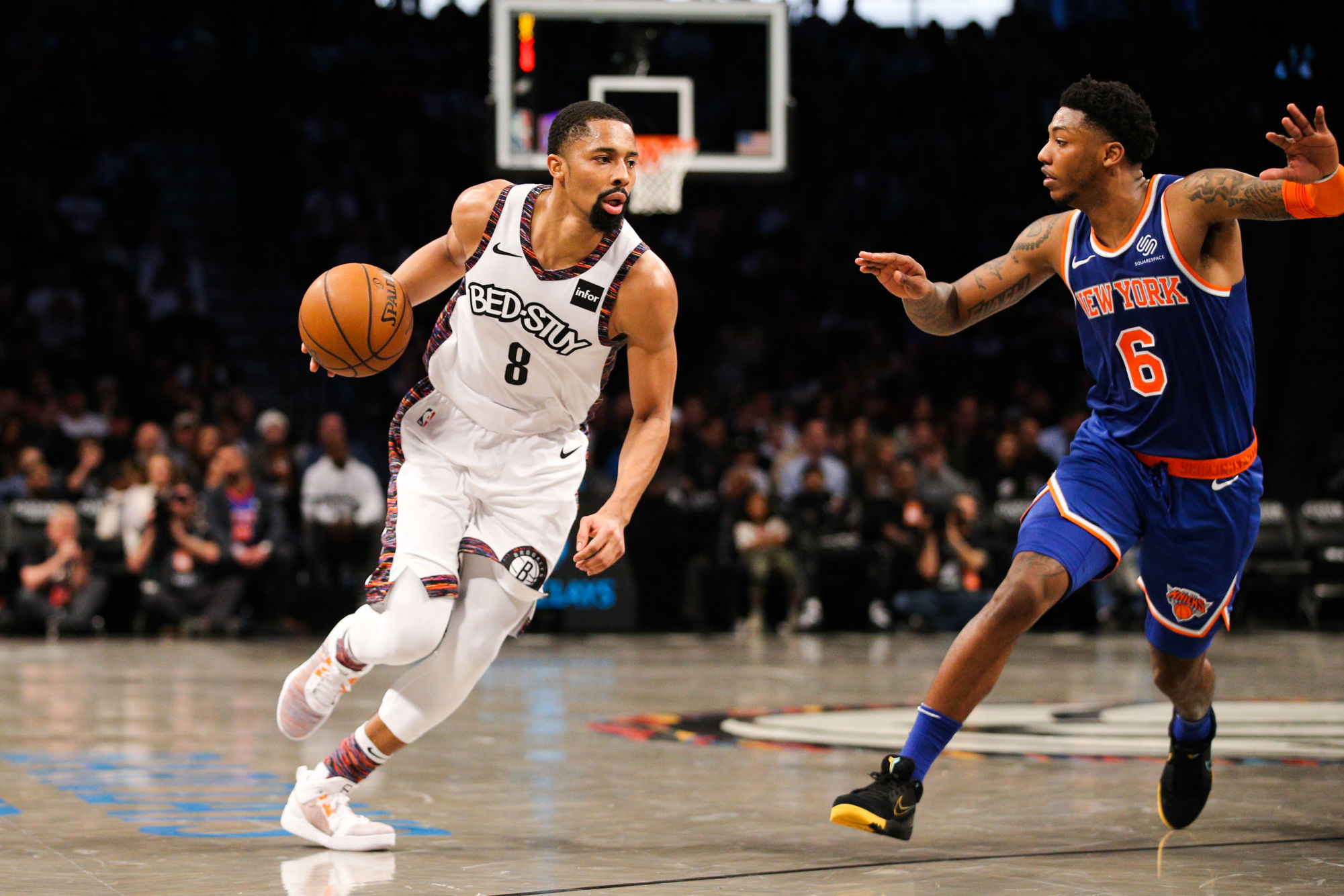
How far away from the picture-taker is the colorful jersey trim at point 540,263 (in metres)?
4.77

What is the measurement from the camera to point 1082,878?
4.25 metres

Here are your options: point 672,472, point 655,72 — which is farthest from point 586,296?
point 672,472

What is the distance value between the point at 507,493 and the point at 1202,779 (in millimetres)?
2340

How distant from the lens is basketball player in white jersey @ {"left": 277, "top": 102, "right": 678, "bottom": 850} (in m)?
4.68

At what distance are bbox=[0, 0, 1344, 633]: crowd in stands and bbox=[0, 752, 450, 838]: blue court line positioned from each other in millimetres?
6692

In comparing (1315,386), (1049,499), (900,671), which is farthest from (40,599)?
(1315,386)

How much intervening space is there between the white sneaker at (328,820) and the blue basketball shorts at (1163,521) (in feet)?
6.76

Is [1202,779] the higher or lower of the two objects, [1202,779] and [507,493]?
the lower

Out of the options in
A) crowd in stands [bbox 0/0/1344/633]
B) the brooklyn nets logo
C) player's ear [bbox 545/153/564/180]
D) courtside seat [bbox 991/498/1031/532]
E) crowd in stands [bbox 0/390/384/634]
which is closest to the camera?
player's ear [bbox 545/153/564/180]

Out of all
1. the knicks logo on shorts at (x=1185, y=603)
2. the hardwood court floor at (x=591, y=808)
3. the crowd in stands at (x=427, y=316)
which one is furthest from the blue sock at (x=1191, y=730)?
the crowd in stands at (x=427, y=316)

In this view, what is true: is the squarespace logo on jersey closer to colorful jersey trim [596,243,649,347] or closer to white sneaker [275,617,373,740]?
colorful jersey trim [596,243,649,347]

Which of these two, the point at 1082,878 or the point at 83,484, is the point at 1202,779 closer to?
the point at 1082,878

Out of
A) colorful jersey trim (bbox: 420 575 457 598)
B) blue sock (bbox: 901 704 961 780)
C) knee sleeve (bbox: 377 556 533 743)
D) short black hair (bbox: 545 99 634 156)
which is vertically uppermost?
short black hair (bbox: 545 99 634 156)

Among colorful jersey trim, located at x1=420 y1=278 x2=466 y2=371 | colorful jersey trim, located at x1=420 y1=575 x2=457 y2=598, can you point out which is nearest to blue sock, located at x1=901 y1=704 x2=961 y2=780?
colorful jersey trim, located at x1=420 y1=575 x2=457 y2=598
